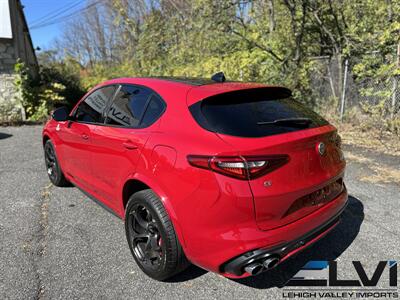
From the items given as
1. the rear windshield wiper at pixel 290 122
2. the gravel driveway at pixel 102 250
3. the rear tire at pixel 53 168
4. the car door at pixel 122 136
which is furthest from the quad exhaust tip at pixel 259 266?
the rear tire at pixel 53 168

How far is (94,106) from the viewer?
12.3 ft

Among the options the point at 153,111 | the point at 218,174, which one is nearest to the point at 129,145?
the point at 153,111

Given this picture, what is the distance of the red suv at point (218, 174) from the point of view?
7.12ft

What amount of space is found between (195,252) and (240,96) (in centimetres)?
128

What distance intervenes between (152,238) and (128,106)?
127cm

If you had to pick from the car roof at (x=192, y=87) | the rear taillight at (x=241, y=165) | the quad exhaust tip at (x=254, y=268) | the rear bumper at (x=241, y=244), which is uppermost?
the car roof at (x=192, y=87)

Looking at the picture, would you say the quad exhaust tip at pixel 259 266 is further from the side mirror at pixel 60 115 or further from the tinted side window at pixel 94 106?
the side mirror at pixel 60 115

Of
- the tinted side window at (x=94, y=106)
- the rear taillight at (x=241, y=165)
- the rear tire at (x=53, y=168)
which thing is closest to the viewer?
the rear taillight at (x=241, y=165)

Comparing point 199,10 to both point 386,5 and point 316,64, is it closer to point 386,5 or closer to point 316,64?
point 316,64

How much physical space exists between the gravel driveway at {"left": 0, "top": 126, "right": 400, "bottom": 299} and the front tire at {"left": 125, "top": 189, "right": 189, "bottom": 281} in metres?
0.14

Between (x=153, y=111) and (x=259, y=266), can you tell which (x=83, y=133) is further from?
(x=259, y=266)

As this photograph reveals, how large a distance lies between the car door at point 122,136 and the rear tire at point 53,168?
144 centimetres

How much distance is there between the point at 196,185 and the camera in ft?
7.39

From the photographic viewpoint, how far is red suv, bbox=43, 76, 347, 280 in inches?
85.4
